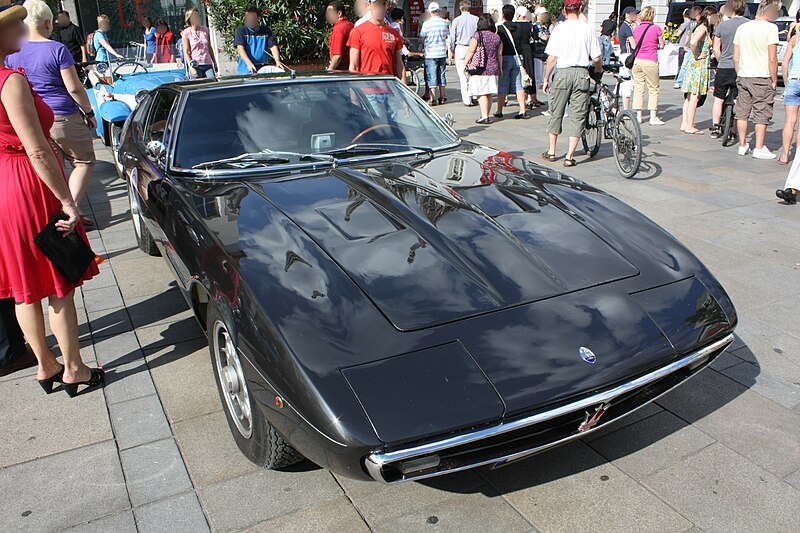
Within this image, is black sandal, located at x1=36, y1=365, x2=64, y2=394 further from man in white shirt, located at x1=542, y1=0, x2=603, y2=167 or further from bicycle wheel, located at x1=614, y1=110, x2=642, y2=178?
man in white shirt, located at x1=542, y1=0, x2=603, y2=167

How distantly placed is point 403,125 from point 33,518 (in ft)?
9.59

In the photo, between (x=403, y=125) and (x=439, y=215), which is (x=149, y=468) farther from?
(x=403, y=125)

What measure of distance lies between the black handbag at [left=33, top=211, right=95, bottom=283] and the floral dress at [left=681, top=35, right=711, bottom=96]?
9216 mm

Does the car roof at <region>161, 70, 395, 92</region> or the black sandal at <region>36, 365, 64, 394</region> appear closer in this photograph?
the black sandal at <region>36, 365, 64, 394</region>

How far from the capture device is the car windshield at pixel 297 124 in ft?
12.6

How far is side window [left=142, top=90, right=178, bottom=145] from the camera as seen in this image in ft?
14.0

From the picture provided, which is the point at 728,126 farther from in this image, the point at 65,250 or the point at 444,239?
the point at 65,250

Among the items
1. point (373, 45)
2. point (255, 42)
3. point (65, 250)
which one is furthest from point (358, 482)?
point (255, 42)

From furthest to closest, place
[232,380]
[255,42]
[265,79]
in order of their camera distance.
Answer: [255,42] → [265,79] → [232,380]

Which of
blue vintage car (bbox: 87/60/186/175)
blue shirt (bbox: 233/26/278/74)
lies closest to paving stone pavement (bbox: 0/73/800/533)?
blue vintage car (bbox: 87/60/186/175)

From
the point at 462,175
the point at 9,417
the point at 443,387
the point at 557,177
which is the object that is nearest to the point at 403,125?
the point at 462,175

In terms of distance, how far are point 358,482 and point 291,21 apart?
28.6 feet

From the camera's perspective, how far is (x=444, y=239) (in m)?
2.91

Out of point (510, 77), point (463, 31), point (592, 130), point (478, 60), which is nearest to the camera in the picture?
point (592, 130)
